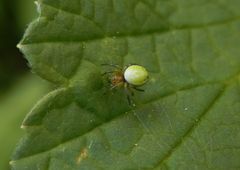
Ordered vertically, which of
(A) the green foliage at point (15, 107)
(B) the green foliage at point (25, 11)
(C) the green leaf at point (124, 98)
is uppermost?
(B) the green foliage at point (25, 11)

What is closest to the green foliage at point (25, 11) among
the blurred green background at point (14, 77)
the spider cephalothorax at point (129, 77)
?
the blurred green background at point (14, 77)

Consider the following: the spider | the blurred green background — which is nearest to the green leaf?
the spider

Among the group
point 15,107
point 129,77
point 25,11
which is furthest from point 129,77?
point 25,11

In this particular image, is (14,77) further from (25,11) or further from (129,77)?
(129,77)

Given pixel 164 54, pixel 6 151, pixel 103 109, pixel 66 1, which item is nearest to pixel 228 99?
pixel 164 54

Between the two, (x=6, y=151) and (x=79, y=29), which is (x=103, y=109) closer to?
(x=79, y=29)

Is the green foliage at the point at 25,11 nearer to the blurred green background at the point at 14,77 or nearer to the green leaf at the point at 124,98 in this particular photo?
the blurred green background at the point at 14,77

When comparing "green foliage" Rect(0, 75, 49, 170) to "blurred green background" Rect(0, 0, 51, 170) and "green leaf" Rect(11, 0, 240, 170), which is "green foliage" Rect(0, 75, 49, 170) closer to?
"blurred green background" Rect(0, 0, 51, 170)
